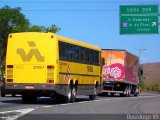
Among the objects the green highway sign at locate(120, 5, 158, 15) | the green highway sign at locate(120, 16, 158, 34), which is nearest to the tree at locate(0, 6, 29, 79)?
the green highway sign at locate(120, 16, 158, 34)

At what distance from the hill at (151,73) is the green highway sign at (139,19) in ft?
344

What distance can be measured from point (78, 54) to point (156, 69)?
132m

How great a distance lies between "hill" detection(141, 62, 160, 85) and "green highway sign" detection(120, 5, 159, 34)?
4133 inches

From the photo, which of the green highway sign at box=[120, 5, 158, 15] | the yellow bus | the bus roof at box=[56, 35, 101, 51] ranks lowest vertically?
the yellow bus

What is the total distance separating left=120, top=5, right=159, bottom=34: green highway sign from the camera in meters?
37.5

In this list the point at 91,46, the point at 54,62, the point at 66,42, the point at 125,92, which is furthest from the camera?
the point at 125,92

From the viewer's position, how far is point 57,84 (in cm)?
2497

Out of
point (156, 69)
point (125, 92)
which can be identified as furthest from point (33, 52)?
point (156, 69)

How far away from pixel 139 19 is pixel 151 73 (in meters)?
A: 117

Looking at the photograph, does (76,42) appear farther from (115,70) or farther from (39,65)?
(115,70)

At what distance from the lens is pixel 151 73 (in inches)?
6038

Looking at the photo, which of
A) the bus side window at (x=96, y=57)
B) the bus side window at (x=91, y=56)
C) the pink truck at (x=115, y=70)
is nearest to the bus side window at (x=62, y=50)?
the bus side window at (x=91, y=56)

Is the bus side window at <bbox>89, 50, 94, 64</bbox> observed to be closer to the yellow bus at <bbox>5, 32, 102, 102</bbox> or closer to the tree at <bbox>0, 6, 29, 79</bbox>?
the yellow bus at <bbox>5, 32, 102, 102</bbox>

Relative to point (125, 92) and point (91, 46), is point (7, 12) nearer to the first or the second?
point (125, 92)
